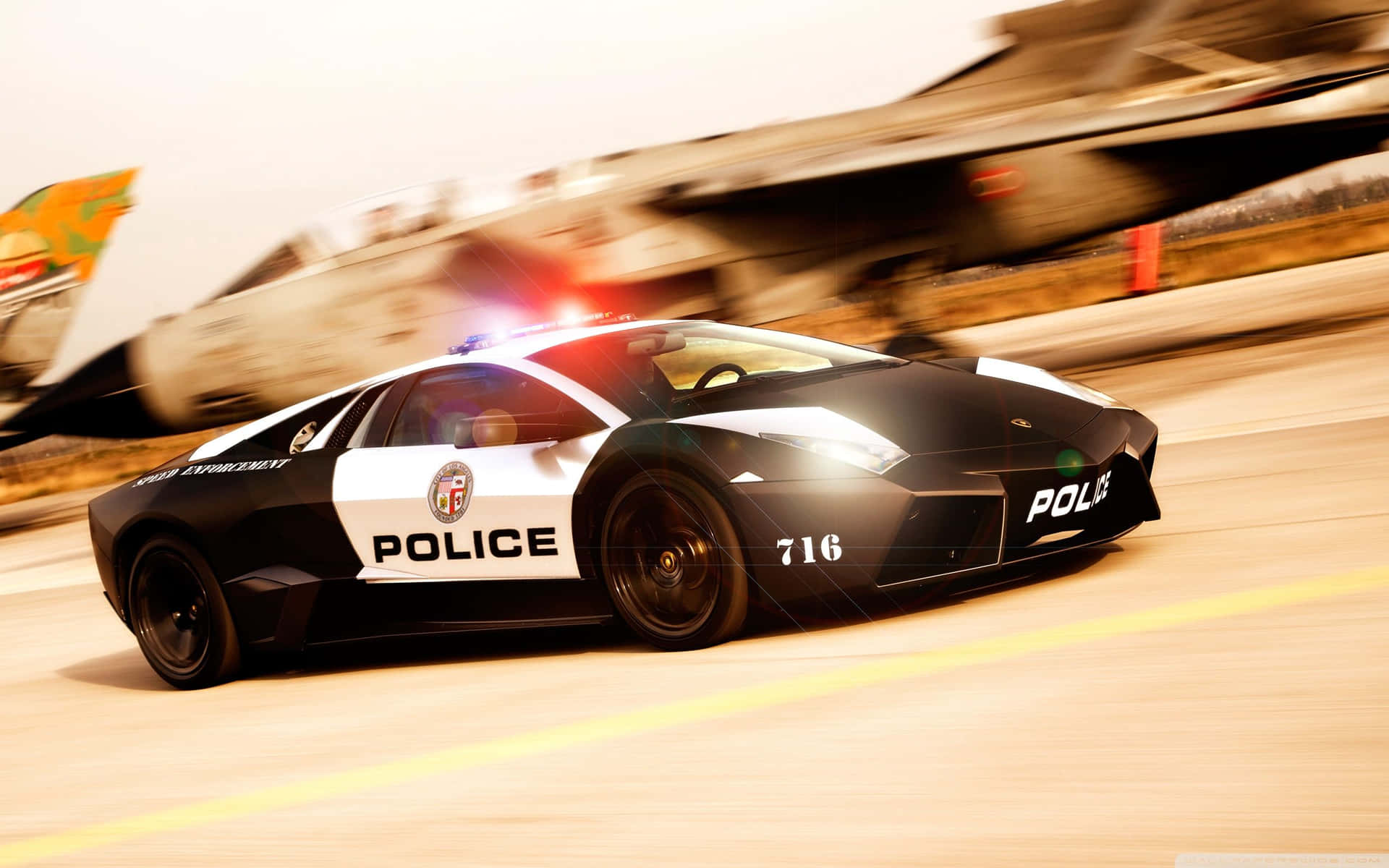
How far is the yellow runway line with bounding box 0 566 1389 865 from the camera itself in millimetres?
3676

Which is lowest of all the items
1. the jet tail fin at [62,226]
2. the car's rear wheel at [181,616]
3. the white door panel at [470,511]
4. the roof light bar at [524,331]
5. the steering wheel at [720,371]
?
the car's rear wheel at [181,616]

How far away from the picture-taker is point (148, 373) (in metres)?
12.8

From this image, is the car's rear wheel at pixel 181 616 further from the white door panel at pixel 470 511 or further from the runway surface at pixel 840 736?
the white door panel at pixel 470 511

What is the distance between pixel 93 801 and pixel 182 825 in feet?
1.90

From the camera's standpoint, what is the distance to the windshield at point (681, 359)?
5023 mm

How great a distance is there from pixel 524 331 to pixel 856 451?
1.91 meters

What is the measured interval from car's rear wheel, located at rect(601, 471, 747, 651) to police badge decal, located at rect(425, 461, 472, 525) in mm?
599

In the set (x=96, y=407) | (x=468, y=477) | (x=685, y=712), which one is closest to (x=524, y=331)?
(x=468, y=477)

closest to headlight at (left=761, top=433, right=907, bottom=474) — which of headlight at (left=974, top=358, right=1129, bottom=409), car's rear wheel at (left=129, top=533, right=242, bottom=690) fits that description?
headlight at (left=974, top=358, right=1129, bottom=409)

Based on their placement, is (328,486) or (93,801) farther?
(328,486)

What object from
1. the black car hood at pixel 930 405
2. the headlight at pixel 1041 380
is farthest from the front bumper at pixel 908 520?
the headlight at pixel 1041 380

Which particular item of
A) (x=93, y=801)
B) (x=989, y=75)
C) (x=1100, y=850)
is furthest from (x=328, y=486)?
(x=989, y=75)

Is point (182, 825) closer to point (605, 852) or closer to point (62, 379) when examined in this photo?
point (605, 852)

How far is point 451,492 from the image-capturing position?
5012mm
